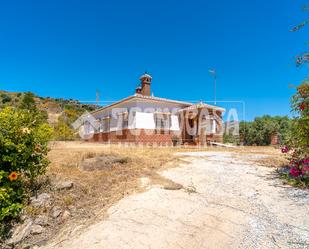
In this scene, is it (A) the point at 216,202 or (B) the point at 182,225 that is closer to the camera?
(B) the point at 182,225

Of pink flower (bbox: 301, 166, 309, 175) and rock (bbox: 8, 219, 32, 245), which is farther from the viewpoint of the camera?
pink flower (bbox: 301, 166, 309, 175)

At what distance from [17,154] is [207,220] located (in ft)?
12.6

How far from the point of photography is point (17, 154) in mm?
4777

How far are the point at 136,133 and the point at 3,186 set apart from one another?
1449cm

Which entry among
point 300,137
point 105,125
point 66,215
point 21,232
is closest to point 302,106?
point 300,137

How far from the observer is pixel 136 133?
1889cm

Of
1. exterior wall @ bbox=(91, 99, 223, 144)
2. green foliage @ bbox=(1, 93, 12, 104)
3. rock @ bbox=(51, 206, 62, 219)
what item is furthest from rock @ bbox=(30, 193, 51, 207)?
green foliage @ bbox=(1, 93, 12, 104)

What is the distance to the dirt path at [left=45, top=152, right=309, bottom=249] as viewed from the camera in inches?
139

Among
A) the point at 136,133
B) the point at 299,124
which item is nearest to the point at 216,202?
the point at 299,124

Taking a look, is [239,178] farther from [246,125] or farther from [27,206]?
[246,125]

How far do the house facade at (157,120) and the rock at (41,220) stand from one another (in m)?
14.4

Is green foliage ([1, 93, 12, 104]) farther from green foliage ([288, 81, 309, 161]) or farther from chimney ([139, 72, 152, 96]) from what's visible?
green foliage ([288, 81, 309, 161])

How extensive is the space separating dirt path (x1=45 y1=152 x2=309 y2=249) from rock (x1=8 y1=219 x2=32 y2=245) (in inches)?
26.9

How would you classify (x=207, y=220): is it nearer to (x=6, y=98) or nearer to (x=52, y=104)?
(x=6, y=98)
